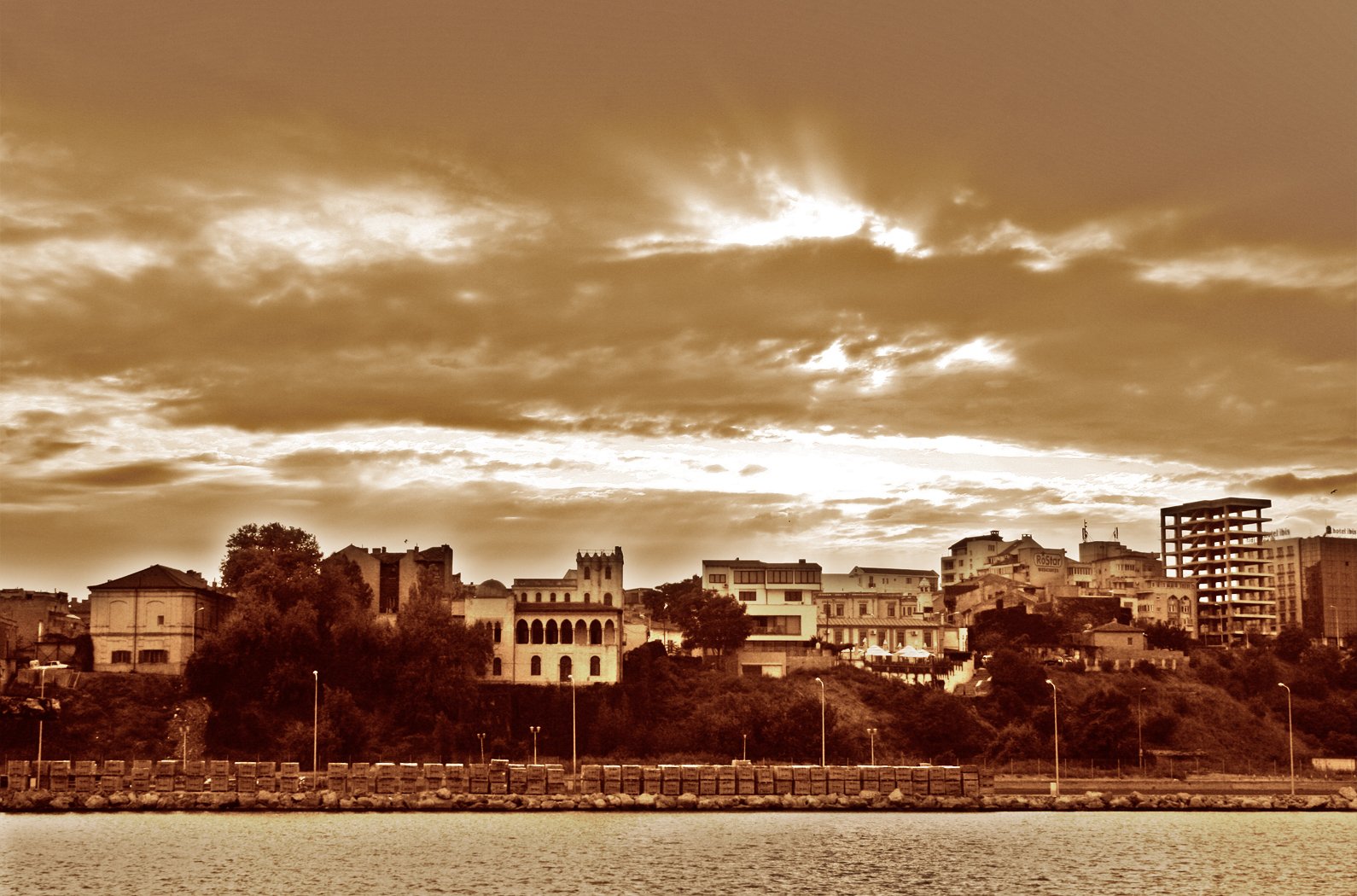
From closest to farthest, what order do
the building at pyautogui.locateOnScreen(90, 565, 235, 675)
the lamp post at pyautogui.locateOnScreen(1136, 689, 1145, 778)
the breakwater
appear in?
the breakwater
the building at pyautogui.locateOnScreen(90, 565, 235, 675)
the lamp post at pyautogui.locateOnScreen(1136, 689, 1145, 778)

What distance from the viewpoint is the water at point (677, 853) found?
227ft

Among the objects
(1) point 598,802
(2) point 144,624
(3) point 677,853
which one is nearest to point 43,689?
(2) point 144,624

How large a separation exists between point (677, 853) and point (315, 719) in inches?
1473

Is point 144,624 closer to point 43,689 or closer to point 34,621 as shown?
point 43,689

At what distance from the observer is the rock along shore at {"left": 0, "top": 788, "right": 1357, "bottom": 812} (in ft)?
329

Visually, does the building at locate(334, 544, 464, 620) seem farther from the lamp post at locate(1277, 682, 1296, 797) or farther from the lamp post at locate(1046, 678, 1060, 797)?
the lamp post at locate(1277, 682, 1296, 797)

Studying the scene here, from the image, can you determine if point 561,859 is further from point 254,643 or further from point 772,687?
point 772,687

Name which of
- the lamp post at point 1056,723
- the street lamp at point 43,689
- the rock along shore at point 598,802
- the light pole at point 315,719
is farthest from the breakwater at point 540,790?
the lamp post at point 1056,723

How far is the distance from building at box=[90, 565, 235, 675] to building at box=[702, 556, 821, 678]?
155 feet

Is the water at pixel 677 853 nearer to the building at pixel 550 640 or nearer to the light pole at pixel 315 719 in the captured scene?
the light pole at pixel 315 719

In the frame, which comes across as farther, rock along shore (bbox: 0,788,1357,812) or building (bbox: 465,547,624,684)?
building (bbox: 465,547,624,684)

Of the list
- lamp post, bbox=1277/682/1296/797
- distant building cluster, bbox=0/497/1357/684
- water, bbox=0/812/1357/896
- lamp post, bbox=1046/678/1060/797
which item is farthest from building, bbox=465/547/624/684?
lamp post, bbox=1277/682/1296/797

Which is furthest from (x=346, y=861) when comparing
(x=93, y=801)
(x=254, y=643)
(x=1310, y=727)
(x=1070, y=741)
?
(x=1310, y=727)

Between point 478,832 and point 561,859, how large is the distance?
12.5 m
